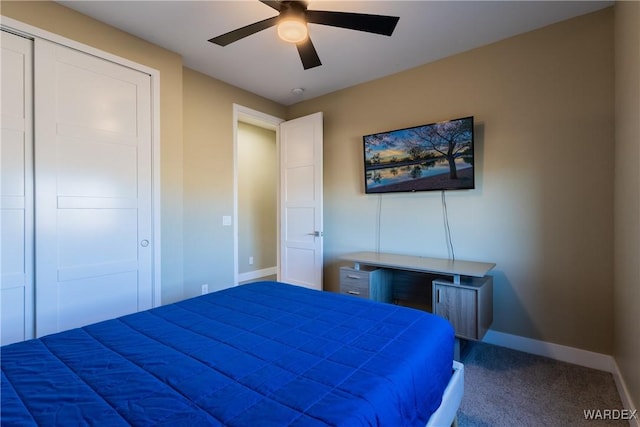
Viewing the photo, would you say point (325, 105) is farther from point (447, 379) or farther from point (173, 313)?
point (447, 379)

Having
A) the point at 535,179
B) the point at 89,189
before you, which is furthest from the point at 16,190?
the point at 535,179

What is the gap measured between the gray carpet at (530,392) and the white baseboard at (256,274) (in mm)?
3482

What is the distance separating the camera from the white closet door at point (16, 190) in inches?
76.1

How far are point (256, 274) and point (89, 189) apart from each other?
10.5 ft

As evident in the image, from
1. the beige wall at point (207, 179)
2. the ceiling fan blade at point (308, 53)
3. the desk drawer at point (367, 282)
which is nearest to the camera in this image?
the ceiling fan blade at point (308, 53)

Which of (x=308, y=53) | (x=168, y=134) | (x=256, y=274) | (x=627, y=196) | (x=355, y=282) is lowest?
(x=256, y=274)

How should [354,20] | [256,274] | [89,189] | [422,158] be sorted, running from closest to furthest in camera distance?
1. [354,20]
2. [89,189]
3. [422,158]
4. [256,274]

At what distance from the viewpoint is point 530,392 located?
1.98 meters

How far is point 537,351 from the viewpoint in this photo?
2.47m

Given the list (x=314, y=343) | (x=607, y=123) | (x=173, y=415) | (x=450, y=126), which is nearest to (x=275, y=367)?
(x=314, y=343)

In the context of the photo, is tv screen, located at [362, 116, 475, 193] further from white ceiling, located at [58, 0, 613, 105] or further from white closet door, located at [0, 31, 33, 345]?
white closet door, located at [0, 31, 33, 345]

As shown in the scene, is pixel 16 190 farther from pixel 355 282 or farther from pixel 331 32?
pixel 355 282

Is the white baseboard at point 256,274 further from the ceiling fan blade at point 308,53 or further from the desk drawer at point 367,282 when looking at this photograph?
the ceiling fan blade at point 308,53

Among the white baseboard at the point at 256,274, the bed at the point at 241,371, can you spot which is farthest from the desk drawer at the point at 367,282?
the white baseboard at the point at 256,274
